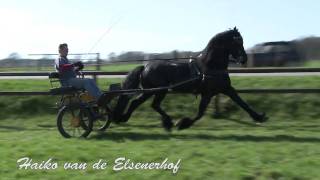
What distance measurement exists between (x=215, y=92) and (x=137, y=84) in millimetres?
1641

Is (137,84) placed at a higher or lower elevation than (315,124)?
higher

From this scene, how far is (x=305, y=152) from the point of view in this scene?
9.15m

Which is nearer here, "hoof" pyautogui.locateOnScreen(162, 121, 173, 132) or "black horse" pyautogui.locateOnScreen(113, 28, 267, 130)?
"black horse" pyautogui.locateOnScreen(113, 28, 267, 130)

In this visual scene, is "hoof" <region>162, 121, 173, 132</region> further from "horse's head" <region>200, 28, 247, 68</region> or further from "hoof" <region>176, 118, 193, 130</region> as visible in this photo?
"horse's head" <region>200, 28, 247, 68</region>

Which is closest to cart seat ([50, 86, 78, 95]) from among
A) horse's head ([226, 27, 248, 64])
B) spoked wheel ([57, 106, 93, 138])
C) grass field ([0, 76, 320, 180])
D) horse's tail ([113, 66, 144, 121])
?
spoked wheel ([57, 106, 93, 138])

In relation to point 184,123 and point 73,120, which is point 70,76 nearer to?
point 73,120

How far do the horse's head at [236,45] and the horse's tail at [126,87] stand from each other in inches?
74.0

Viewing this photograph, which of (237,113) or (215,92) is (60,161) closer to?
(215,92)

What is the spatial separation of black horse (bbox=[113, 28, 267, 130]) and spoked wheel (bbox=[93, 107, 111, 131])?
6.1 inches

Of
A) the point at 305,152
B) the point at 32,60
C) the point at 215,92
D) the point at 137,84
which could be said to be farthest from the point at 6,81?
the point at 32,60

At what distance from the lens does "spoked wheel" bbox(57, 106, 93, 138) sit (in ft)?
37.4

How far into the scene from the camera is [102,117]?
11.8 meters

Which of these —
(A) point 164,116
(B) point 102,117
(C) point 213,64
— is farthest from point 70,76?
(C) point 213,64

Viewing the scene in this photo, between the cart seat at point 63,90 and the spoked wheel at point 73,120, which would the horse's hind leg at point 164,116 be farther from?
the cart seat at point 63,90
